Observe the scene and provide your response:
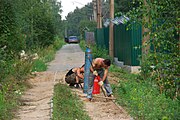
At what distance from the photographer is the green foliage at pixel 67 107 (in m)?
9.83

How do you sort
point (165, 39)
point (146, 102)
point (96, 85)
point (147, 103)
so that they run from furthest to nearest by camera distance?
point (96, 85) < point (146, 102) < point (147, 103) < point (165, 39)

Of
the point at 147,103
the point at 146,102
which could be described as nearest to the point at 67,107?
the point at 146,102

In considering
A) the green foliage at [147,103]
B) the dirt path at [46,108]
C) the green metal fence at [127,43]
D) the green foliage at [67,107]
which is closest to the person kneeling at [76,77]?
the dirt path at [46,108]

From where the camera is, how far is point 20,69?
1678 cm

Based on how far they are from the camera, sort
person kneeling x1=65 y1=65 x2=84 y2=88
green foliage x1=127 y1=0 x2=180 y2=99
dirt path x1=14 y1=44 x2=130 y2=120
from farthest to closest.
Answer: person kneeling x1=65 y1=65 x2=84 y2=88 → dirt path x1=14 y1=44 x2=130 y2=120 → green foliage x1=127 y1=0 x2=180 y2=99

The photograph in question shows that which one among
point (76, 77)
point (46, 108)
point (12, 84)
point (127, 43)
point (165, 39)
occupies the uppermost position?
point (165, 39)

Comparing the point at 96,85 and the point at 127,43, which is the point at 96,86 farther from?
the point at 127,43

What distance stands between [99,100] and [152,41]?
4.20 metres

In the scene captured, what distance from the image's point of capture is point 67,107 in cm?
1101

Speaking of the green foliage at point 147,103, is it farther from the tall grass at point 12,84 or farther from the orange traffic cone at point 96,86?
the tall grass at point 12,84

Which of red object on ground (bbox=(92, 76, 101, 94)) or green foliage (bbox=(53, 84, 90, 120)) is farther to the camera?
red object on ground (bbox=(92, 76, 101, 94))

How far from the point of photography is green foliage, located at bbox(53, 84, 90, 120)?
983cm

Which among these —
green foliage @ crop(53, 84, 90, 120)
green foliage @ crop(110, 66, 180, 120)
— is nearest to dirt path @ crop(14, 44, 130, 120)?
green foliage @ crop(53, 84, 90, 120)

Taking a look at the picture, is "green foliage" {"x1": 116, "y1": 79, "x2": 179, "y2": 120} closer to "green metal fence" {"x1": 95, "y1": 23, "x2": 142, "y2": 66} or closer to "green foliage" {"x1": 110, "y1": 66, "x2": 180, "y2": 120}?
"green foliage" {"x1": 110, "y1": 66, "x2": 180, "y2": 120}
